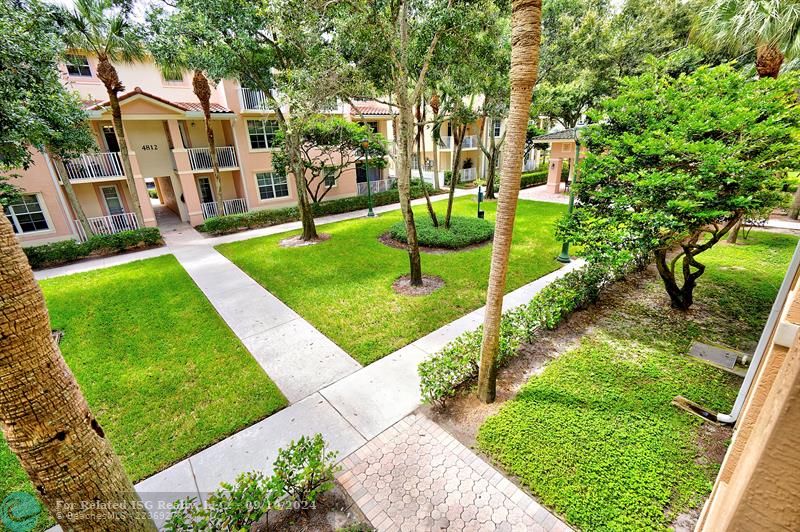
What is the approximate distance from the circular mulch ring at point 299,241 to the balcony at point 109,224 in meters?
7.94

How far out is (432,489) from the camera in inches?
146

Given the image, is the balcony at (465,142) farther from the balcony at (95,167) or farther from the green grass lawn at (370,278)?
the balcony at (95,167)

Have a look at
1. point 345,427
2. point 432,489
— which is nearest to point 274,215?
point 345,427

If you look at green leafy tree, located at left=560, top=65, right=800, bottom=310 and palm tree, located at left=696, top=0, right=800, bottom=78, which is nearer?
green leafy tree, located at left=560, top=65, right=800, bottom=310

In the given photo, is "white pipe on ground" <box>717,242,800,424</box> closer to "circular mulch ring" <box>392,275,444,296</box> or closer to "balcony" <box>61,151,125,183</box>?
"circular mulch ring" <box>392,275,444,296</box>

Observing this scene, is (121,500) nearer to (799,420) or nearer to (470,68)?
(799,420)

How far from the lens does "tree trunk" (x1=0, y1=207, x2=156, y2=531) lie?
2.04 m

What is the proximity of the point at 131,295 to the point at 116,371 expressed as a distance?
410 cm

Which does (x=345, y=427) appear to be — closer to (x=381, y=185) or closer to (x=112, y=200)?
(x=112, y=200)

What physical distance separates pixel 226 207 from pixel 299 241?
7331mm

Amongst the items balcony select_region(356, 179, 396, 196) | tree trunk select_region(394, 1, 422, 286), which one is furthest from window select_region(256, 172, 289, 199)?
tree trunk select_region(394, 1, 422, 286)

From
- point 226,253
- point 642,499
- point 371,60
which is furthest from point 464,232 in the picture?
point 642,499

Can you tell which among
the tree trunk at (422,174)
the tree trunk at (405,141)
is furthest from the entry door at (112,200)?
the tree trunk at (405,141)

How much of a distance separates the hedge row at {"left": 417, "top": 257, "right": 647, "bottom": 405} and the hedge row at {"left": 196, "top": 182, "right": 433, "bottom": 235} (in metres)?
13.5
